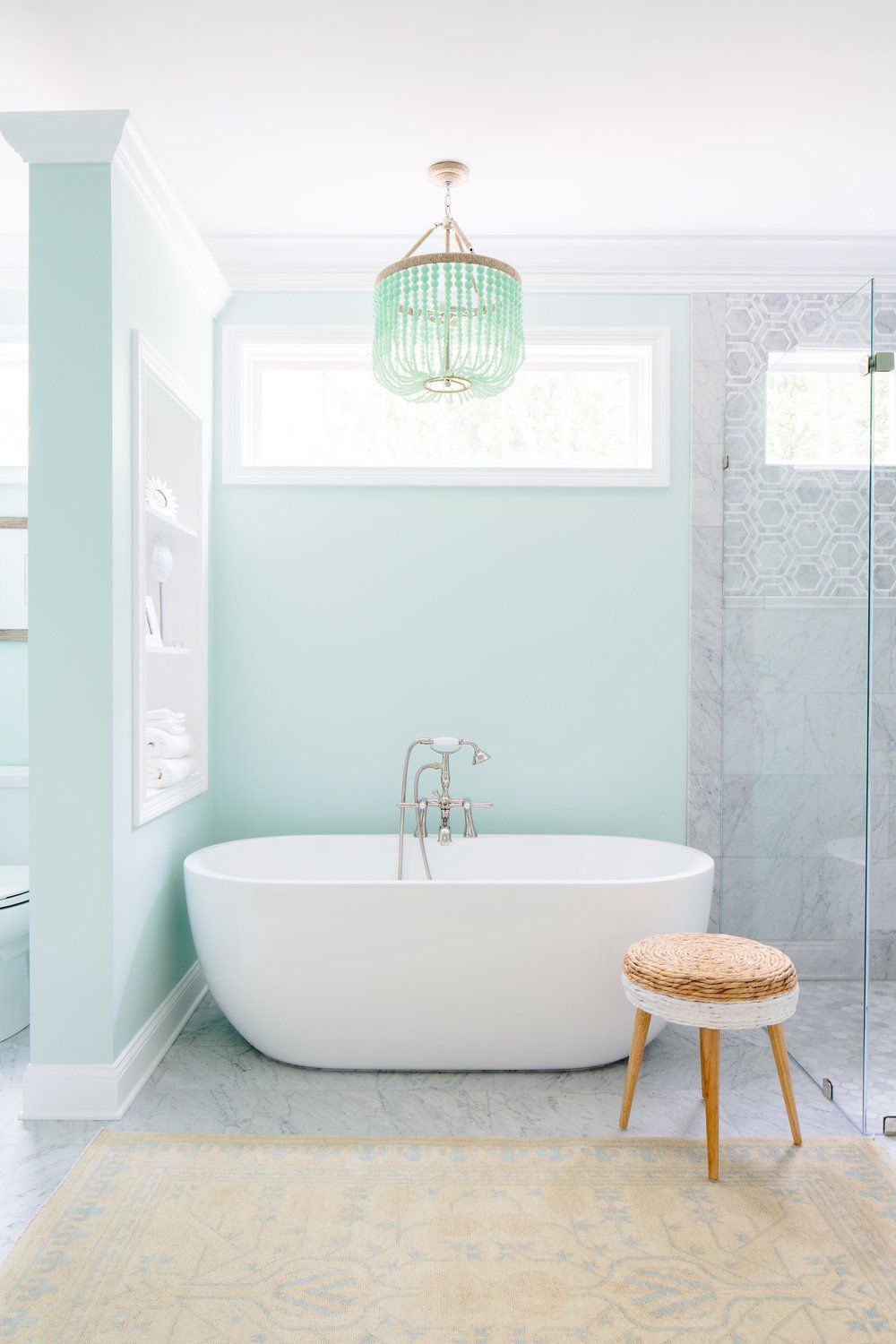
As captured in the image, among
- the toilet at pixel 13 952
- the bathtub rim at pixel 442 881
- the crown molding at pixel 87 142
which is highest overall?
the crown molding at pixel 87 142

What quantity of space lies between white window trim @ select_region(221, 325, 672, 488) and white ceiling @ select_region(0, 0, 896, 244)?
1.19 feet

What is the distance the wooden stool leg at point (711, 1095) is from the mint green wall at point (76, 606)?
146 cm

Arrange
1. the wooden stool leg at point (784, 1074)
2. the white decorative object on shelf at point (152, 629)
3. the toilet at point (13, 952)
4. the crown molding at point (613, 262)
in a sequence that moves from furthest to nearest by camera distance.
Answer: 1. the crown molding at point (613, 262)
2. the white decorative object on shelf at point (152, 629)
3. the toilet at point (13, 952)
4. the wooden stool leg at point (784, 1074)

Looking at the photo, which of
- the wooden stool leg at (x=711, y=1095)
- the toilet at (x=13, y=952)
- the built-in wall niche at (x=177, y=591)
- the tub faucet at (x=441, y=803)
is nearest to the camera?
the wooden stool leg at (x=711, y=1095)

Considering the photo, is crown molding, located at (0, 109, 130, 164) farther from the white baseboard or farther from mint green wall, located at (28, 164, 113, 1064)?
the white baseboard

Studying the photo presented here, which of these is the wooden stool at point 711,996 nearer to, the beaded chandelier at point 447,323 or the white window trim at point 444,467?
the beaded chandelier at point 447,323

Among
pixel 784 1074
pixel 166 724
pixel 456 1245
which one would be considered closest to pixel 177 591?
pixel 166 724

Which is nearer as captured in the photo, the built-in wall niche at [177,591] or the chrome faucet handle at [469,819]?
the built-in wall niche at [177,591]

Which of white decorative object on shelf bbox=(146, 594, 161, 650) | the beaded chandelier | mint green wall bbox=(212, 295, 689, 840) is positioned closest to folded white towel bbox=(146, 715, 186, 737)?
white decorative object on shelf bbox=(146, 594, 161, 650)

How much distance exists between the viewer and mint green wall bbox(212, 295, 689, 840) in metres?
3.34

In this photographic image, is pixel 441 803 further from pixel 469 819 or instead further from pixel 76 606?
pixel 76 606

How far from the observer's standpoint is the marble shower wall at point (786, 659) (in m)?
2.34

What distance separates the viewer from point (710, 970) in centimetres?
208

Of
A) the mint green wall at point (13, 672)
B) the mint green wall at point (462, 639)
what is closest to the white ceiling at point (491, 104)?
the mint green wall at point (13, 672)
